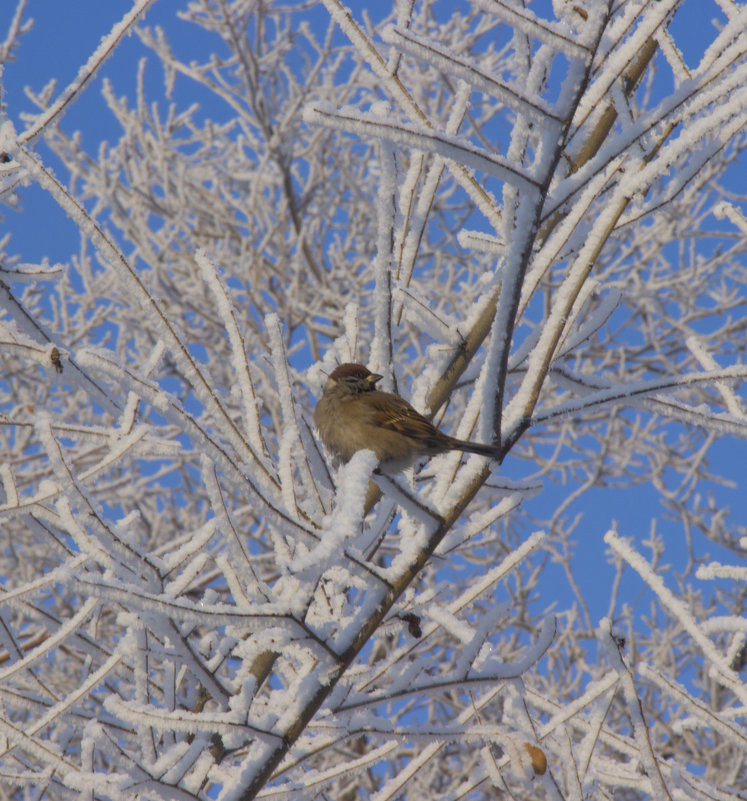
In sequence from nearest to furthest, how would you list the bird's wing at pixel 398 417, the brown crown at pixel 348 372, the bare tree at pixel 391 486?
the bare tree at pixel 391 486 < the bird's wing at pixel 398 417 < the brown crown at pixel 348 372

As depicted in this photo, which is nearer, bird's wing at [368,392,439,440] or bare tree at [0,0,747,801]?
bare tree at [0,0,747,801]

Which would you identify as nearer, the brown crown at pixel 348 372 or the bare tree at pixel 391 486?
the bare tree at pixel 391 486

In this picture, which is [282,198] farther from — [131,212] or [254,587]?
[254,587]

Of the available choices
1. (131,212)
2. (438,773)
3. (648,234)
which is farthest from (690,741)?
(131,212)

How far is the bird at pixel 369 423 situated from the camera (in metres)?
2.46

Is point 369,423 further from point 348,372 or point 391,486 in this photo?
point 391,486

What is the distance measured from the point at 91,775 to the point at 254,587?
0.49 m

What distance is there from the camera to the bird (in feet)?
8.05

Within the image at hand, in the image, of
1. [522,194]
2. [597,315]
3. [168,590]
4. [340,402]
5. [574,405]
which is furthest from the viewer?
[340,402]

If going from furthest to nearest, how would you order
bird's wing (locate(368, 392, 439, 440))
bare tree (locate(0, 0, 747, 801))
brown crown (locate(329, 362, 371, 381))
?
brown crown (locate(329, 362, 371, 381)), bird's wing (locate(368, 392, 439, 440)), bare tree (locate(0, 0, 747, 801))

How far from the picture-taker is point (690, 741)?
19.4 feet

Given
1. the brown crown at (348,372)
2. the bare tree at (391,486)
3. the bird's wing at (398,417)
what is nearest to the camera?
the bare tree at (391,486)

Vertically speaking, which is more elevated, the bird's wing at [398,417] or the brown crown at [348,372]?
the brown crown at [348,372]

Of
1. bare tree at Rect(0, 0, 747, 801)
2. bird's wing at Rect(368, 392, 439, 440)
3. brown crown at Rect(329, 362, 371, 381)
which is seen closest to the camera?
bare tree at Rect(0, 0, 747, 801)
